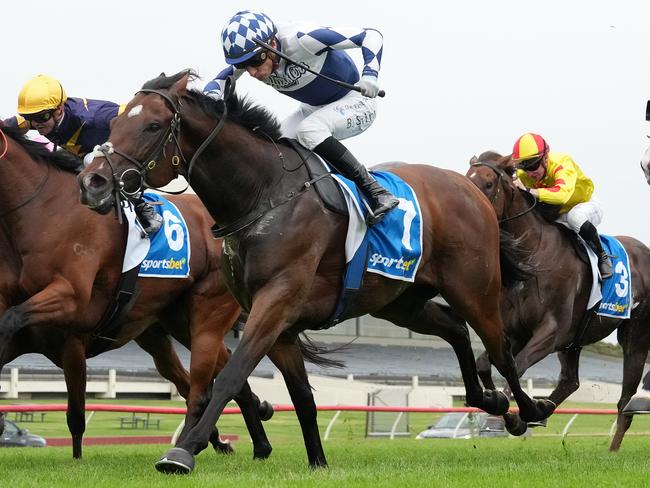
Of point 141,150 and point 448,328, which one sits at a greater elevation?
point 141,150

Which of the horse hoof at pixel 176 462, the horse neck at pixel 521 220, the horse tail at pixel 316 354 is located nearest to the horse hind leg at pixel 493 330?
the horse tail at pixel 316 354

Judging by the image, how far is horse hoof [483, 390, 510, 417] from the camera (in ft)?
22.0

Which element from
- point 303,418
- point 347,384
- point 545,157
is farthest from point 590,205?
point 347,384

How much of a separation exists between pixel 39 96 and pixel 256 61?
1698 millimetres

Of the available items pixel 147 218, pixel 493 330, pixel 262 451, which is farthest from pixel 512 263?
pixel 147 218

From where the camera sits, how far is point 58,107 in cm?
658

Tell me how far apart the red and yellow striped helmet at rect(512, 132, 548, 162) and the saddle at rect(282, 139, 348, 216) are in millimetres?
2924

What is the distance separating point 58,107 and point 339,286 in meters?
2.29

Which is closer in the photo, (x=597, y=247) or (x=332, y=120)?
(x=332, y=120)

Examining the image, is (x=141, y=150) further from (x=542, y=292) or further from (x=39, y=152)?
(x=542, y=292)

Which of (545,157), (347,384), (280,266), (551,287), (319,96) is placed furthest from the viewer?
(347,384)

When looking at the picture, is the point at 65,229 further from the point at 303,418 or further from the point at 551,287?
the point at 551,287

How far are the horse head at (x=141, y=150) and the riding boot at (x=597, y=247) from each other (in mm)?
4038

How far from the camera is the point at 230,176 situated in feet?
17.5
